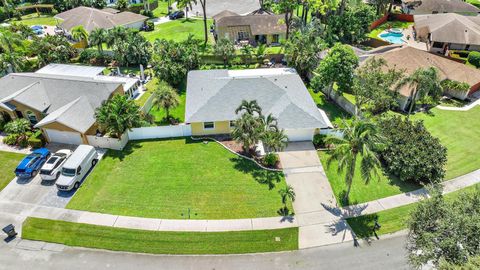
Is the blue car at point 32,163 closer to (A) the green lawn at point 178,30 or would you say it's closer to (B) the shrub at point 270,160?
(B) the shrub at point 270,160

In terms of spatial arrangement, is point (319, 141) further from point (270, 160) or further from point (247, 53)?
point (247, 53)

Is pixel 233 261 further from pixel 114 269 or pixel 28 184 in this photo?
pixel 28 184

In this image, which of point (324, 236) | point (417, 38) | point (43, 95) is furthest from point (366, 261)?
point (417, 38)

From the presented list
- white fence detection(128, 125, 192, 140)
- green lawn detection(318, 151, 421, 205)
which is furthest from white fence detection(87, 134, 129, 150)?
green lawn detection(318, 151, 421, 205)

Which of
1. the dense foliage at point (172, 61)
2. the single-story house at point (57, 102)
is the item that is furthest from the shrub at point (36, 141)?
the dense foliage at point (172, 61)

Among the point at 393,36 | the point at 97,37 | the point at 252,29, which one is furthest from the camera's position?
the point at 393,36

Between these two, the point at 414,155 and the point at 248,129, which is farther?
the point at 248,129

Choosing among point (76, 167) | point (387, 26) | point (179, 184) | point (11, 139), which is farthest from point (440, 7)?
point (11, 139)
